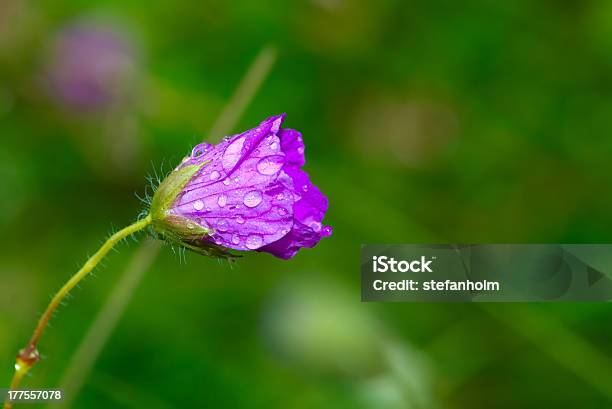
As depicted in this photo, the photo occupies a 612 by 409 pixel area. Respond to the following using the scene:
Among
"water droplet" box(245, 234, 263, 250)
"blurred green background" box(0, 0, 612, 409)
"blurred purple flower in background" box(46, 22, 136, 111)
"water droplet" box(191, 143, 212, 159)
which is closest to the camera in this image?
"water droplet" box(245, 234, 263, 250)

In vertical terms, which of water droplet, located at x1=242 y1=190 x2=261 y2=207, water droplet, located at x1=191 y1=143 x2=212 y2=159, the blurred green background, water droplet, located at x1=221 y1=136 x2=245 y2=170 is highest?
the blurred green background

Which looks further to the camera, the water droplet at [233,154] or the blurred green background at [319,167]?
the blurred green background at [319,167]

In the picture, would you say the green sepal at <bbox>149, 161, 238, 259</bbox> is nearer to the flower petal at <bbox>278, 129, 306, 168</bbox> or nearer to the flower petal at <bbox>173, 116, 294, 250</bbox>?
the flower petal at <bbox>173, 116, 294, 250</bbox>

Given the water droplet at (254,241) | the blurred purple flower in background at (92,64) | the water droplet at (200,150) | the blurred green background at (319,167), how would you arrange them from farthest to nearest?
the blurred purple flower in background at (92,64), the blurred green background at (319,167), the water droplet at (200,150), the water droplet at (254,241)

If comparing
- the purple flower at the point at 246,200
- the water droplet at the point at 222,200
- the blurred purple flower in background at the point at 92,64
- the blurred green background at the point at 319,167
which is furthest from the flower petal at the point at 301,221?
the blurred purple flower in background at the point at 92,64

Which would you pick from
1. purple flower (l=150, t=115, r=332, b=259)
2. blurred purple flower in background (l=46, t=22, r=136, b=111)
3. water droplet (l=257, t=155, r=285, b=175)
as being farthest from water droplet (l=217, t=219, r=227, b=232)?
blurred purple flower in background (l=46, t=22, r=136, b=111)

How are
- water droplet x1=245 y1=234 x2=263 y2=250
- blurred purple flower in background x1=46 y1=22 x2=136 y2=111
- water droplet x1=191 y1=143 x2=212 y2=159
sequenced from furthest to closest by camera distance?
blurred purple flower in background x1=46 y1=22 x2=136 y2=111
water droplet x1=191 y1=143 x2=212 y2=159
water droplet x1=245 y1=234 x2=263 y2=250

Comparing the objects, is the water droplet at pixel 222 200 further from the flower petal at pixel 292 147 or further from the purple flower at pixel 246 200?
the flower petal at pixel 292 147

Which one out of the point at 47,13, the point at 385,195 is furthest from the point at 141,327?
the point at 47,13
